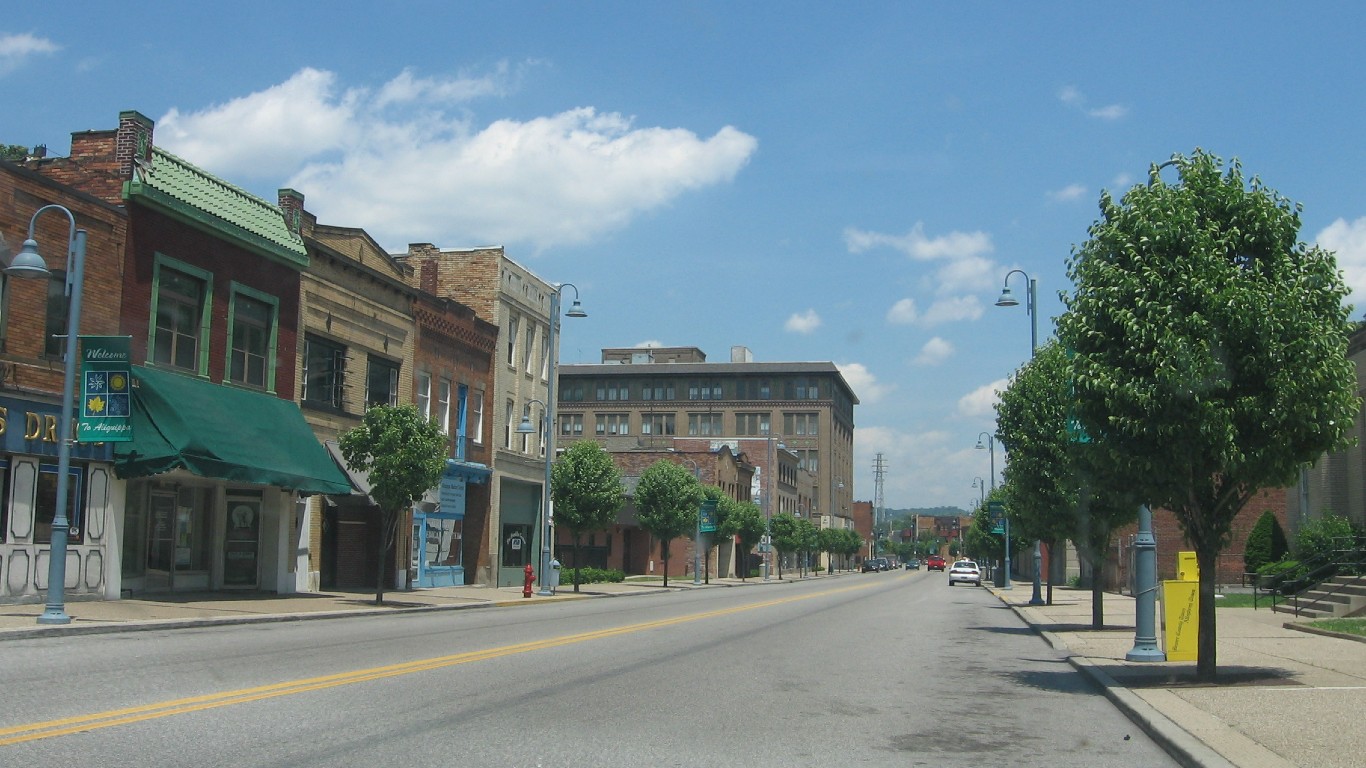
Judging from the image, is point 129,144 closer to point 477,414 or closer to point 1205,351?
point 477,414

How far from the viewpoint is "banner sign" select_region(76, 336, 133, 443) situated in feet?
71.6

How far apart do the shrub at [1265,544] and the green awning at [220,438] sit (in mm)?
31752

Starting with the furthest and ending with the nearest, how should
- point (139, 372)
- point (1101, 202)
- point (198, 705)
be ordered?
point (139, 372) → point (1101, 202) → point (198, 705)

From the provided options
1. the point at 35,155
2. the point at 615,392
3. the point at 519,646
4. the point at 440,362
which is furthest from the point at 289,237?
the point at 615,392

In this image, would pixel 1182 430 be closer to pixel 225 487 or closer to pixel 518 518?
pixel 225 487

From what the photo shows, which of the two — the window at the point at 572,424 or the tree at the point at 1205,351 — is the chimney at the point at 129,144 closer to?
the tree at the point at 1205,351

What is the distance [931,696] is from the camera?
13688 millimetres

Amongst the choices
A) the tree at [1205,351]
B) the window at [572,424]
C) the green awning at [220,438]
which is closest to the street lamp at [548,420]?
the green awning at [220,438]

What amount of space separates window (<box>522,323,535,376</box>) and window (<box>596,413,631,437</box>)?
258 ft

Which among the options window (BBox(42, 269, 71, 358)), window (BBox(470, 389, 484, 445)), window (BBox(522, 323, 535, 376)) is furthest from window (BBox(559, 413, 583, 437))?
window (BBox(42, 269, 71, 358))

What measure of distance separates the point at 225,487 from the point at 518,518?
18392 millimetres

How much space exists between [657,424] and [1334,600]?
102 metres

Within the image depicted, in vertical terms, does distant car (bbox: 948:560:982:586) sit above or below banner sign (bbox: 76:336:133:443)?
below

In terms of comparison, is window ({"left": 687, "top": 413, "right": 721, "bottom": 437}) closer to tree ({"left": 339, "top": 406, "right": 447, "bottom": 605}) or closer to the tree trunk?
tree ({"left": 339, "top": 406, "right": 447, "bottom": 605})
